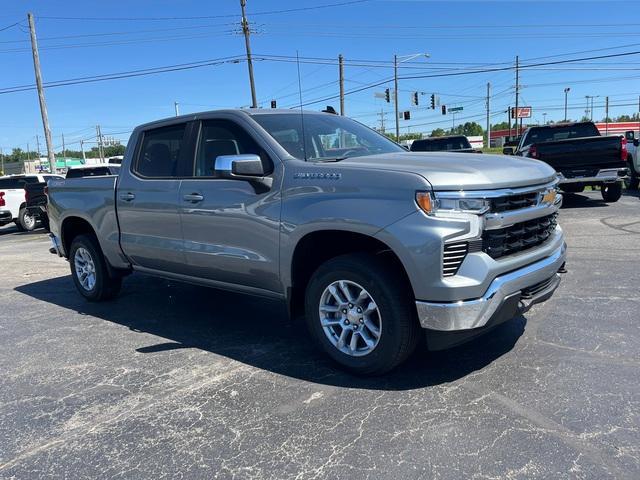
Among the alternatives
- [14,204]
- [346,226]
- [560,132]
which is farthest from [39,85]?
Result: [346,226]

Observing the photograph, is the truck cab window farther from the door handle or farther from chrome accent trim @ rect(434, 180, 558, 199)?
chrome accent trim @ rect(434, 180, 558, 199)

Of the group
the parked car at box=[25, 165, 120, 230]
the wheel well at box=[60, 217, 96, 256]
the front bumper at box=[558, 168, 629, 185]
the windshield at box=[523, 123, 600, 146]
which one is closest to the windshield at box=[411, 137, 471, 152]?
the windshield at box=[523, 123, 600, 146]

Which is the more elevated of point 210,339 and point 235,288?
point 235,288

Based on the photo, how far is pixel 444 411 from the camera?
10.9 feet

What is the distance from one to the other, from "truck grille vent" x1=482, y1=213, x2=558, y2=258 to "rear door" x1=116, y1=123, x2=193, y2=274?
278cm

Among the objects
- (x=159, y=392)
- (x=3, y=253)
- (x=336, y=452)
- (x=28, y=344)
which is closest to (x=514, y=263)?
(x=336, y=452)

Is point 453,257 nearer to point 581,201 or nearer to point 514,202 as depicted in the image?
point 514,202

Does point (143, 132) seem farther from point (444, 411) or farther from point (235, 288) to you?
point (444, 411)

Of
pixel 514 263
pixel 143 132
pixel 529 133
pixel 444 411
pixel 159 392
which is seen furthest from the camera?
pixel 529 133

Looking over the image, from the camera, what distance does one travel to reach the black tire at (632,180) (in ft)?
50.9

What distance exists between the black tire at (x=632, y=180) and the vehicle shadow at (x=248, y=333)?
1312cm

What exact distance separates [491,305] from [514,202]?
74cm

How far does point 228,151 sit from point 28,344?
8.68ft

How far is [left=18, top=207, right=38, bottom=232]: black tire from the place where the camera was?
16.6 m
